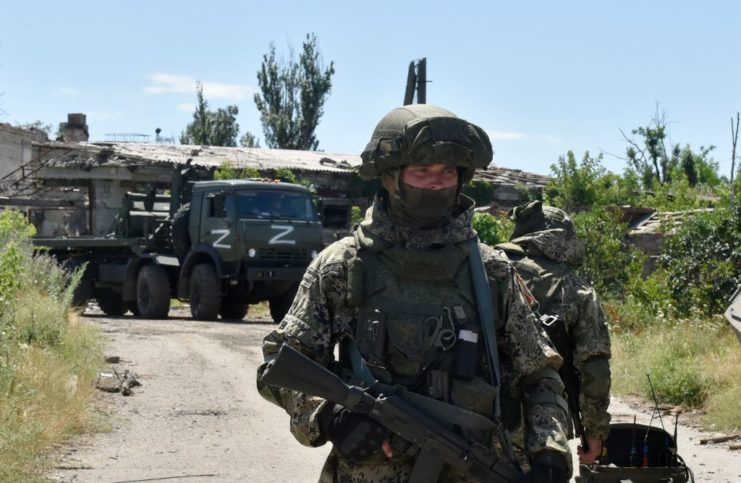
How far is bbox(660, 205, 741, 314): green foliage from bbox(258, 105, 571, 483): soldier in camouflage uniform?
9440mm

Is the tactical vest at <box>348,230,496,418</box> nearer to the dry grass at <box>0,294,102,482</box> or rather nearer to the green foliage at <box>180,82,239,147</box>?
the dry grass at <box>0,294,102,482</box>

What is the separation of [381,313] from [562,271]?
2112mm

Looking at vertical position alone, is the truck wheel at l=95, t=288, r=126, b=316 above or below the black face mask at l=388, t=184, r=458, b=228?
below

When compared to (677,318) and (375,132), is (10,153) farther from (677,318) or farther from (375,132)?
(375,132)

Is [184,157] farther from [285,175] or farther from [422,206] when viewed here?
[422,206]

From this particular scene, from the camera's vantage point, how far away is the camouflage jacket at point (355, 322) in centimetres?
312

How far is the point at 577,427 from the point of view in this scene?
497cm

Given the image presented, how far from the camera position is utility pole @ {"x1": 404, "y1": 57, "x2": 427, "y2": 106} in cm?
1905

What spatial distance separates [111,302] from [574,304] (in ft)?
65.4

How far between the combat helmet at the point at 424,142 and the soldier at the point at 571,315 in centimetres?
163

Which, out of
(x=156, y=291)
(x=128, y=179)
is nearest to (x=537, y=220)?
(x=156, y=291)

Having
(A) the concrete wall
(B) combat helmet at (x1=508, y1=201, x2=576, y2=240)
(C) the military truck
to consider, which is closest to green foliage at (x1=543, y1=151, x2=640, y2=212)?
(C) the military truck

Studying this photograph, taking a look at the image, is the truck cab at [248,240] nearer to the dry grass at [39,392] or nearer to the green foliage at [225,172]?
the green foliage at [225,172]

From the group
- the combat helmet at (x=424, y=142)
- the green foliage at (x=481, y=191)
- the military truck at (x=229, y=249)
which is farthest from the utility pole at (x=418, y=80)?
the combat helmet at (x=424, y=142)
